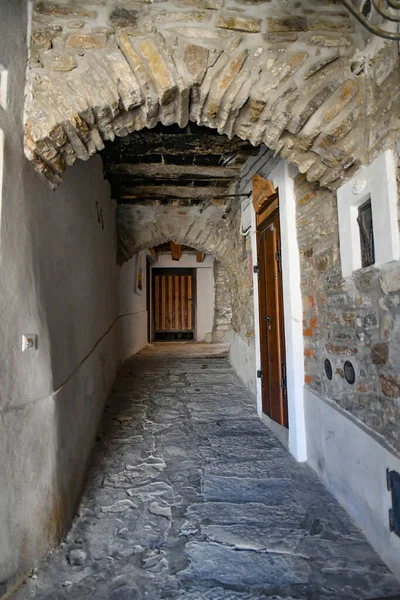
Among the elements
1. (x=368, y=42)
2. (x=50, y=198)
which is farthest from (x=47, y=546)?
(x=368, y=42)

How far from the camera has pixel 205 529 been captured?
5.69ft

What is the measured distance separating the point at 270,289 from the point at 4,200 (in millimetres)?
2193

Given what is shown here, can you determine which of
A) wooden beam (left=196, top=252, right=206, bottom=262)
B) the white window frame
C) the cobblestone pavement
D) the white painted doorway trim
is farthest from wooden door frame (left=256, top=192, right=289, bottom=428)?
wooden beam (left=196, top=252, right=206, bottom=262)

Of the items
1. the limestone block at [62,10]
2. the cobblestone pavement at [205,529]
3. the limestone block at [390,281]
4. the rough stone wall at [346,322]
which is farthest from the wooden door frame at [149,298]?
the limestone block at [390,281]

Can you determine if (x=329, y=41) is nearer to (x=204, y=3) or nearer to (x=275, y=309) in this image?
(x=204, y=3)

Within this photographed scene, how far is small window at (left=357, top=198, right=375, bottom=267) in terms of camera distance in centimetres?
157

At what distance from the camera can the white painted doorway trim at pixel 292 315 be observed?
7.89 feet

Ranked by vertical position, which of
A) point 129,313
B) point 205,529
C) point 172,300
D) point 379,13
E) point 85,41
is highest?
point 85,41

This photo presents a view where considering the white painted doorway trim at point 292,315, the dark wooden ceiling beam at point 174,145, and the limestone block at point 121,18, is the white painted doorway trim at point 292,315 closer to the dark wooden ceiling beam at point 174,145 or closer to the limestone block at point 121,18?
the dark wooden ceiling beam at point 174,145

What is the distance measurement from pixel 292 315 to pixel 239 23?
174 cm

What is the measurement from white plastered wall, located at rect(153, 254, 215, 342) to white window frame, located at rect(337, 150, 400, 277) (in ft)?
25.0

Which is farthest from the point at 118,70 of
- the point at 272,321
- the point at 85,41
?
the point at 272,321

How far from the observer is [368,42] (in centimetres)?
152

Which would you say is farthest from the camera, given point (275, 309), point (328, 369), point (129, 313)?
point (129, 313)
